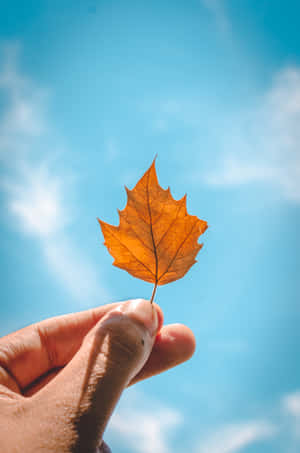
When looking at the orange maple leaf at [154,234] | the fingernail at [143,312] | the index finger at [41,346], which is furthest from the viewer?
the index finger at [41,346]

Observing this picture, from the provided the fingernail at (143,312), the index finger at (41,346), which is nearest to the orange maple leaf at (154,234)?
the fingernail at (143,312)

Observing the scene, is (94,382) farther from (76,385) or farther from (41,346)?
(41,346)

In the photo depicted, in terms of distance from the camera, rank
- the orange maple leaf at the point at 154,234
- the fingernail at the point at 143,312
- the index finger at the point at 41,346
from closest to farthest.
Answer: the orange maple leaf at the point at 154,234 < the fingernail at the point at 143,312 < the index finger at the point at 41,346

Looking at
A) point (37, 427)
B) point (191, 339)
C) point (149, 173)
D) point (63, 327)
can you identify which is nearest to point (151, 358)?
point (191, 339)

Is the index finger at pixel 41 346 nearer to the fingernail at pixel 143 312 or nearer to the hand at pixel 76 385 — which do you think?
the hand at pixel 76 385

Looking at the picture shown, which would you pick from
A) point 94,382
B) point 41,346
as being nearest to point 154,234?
point 94,382

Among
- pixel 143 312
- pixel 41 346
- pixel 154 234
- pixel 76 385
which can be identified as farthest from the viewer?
pixel 41 346
